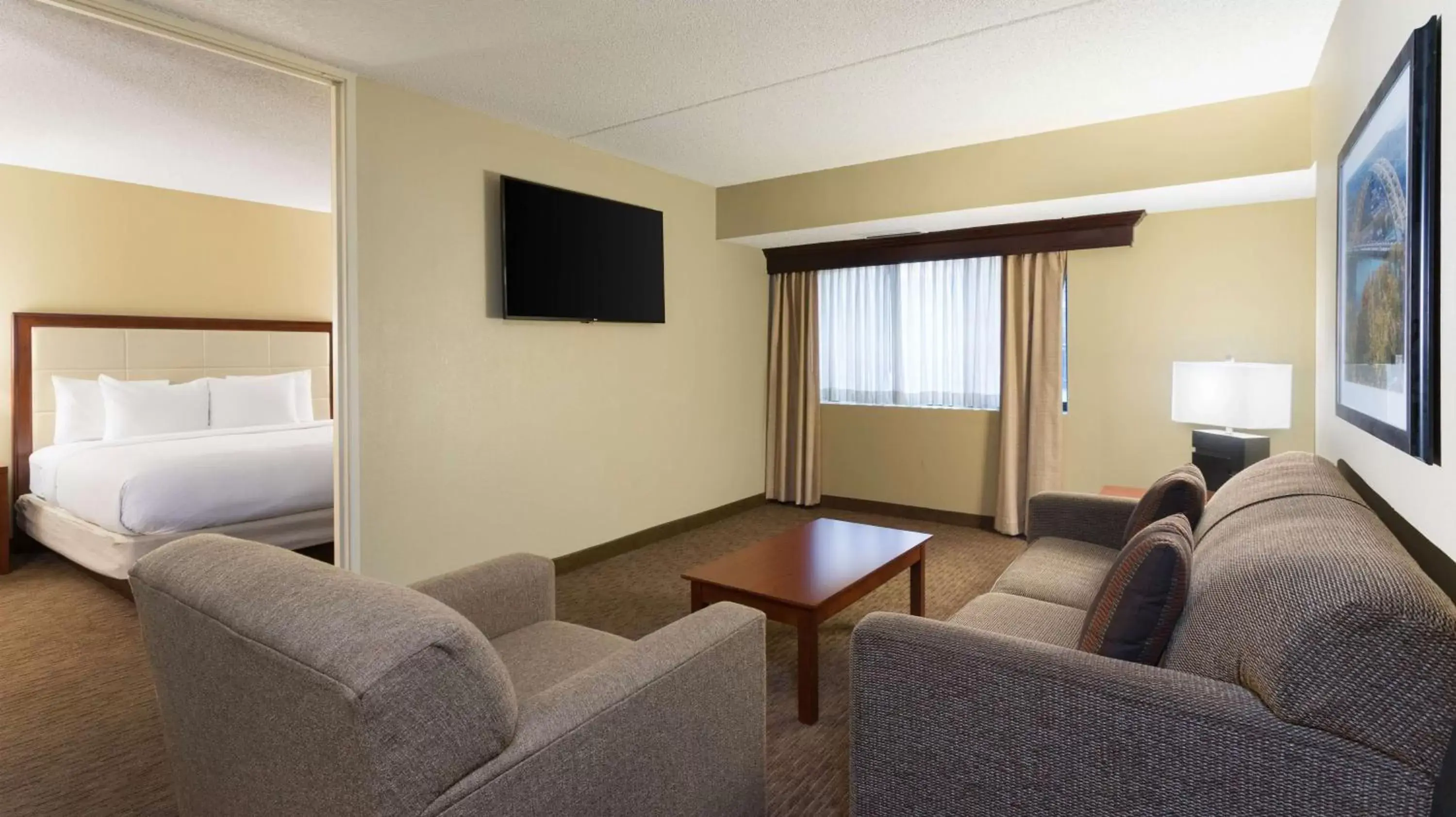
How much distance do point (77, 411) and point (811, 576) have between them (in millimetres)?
4802

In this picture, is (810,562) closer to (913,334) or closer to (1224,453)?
(1224,453)

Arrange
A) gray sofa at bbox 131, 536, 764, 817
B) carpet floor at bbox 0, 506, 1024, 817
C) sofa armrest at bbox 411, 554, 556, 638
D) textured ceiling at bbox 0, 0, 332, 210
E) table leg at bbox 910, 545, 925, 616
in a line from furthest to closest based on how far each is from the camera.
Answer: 1. table leg at bbox 910, 545, 925, 616
2. textured ceiling at bbox 0, 0, 332, 210
3. carpet floor at bbox 0, 506, 1024, 817
4. sofa armrest at bbox 411, 554, 556, 638
5. gray sofa at bbox 131, 536, 764, 817

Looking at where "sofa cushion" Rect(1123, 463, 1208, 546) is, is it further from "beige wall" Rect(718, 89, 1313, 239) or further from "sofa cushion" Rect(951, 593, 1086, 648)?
"beige wall" Rect(718, 89, 1313, 239)

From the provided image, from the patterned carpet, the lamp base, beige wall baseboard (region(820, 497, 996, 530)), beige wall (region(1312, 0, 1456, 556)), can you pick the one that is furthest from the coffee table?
beige wall baseboard (region(820, 497, 996, 530))

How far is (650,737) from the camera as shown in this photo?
1.38 metres

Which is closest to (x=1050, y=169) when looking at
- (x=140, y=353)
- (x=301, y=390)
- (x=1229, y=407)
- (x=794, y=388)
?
(x=1229, y=407)

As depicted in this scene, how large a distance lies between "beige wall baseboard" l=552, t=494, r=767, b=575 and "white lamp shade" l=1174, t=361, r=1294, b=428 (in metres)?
3.03

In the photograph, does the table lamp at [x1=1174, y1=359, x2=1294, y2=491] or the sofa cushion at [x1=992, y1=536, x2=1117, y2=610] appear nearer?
the sofa cushion at [x1=992, y1=536, x2=1117, y2=610]

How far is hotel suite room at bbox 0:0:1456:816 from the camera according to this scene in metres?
1.19

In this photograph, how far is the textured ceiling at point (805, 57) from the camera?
8.54ft

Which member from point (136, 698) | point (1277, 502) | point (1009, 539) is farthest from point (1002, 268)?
point (136, 698)

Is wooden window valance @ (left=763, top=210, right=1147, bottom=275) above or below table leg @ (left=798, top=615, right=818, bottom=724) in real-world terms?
above

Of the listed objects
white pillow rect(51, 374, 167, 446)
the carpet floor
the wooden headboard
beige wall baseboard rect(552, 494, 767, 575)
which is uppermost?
the wooden headboard

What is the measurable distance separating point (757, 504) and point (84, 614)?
159 inches
